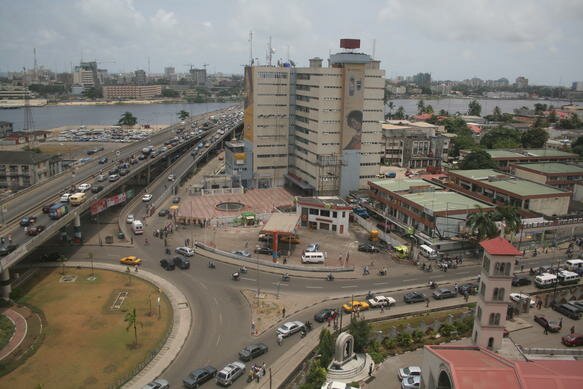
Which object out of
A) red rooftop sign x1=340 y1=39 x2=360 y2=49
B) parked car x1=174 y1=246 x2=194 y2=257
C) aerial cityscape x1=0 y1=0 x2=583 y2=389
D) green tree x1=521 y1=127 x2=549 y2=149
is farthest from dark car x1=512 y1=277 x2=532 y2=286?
green tree x1=521 y1=127 x2=549 y2=149

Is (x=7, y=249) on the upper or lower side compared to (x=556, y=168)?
lower

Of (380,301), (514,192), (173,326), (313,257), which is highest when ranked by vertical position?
(514,192)

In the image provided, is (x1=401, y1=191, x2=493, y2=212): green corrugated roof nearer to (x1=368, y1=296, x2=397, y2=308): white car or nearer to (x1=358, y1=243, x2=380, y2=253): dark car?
(x1=358, y1=243, x2=380, y2=253): dark car

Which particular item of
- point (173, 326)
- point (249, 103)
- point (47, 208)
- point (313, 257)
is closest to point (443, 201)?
point (313, 257)

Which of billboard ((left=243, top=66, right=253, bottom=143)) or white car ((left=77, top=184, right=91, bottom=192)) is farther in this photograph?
billboard ((left=243, top=66, right=253, bottom=143))

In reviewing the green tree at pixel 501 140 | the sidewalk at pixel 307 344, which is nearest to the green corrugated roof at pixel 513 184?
the sidewalk at pixel 307 344

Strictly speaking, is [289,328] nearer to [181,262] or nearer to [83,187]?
[181,262]
